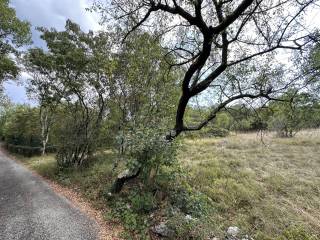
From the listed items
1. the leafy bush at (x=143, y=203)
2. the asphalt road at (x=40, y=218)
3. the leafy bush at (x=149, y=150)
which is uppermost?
the leafy bush at (x=149, y=150)

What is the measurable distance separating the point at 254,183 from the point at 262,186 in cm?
30

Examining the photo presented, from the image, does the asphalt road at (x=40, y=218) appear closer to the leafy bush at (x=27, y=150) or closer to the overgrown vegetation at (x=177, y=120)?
the overgrown vegetation at (x=177, y=120)

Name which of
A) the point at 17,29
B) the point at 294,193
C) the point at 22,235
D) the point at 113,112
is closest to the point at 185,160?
the point at 113,112

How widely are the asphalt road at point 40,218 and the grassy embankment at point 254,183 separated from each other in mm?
1242

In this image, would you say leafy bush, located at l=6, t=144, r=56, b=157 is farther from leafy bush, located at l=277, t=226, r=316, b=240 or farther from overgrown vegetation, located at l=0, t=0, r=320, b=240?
leafy bush, located at l=277, t=226, r=316, b=240

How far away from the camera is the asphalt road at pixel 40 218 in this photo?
6.23 meters

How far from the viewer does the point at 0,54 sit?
12109 millimetres

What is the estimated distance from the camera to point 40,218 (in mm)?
7211

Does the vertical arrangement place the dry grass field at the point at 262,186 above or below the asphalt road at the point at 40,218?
above

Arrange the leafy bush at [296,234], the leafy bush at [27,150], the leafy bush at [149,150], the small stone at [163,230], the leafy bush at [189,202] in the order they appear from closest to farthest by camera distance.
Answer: the small stone at [163,230]
the leafy bush at [296,234]
the leafy bush at [189,202]
the leafy bush at [149,150]
the leafy bush at [27,150]

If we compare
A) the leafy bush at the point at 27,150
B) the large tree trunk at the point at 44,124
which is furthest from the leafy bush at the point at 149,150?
the leafy bush at the point at 27,150

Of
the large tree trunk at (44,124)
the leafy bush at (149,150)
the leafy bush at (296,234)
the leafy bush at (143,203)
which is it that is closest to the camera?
the leafy bush at (296,234)

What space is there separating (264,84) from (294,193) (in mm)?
4312

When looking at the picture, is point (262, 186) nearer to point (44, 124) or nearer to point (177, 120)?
point (177, 120)
